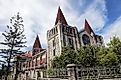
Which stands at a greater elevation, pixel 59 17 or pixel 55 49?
pixel 59 17

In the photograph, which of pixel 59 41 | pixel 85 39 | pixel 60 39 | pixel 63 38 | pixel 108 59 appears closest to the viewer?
pixel 108 59

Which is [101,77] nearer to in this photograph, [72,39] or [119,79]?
[119,79]

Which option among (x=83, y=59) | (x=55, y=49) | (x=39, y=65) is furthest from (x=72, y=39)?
(x=83, y=59)

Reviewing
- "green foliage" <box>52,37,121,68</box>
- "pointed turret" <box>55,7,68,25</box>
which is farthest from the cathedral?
"green foliage" <box>52,37,121,68</box>

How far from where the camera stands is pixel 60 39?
33.1m

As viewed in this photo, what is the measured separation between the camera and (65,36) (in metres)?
34.2

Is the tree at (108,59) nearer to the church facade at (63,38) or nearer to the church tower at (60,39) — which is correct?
the church facade at (63,38)

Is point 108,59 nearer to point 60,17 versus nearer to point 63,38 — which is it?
point 63,38

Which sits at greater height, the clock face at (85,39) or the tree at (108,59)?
the clock face at (85,39)

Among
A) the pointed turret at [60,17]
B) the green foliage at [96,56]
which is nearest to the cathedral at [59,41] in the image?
the pointed turret at [60,17]

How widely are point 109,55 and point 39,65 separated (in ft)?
63.4

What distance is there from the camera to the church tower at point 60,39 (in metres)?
33.3

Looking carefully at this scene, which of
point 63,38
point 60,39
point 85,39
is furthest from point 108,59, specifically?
point 85,39

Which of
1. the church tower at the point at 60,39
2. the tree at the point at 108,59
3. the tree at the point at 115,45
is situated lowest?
the tree at the point at 108,59
